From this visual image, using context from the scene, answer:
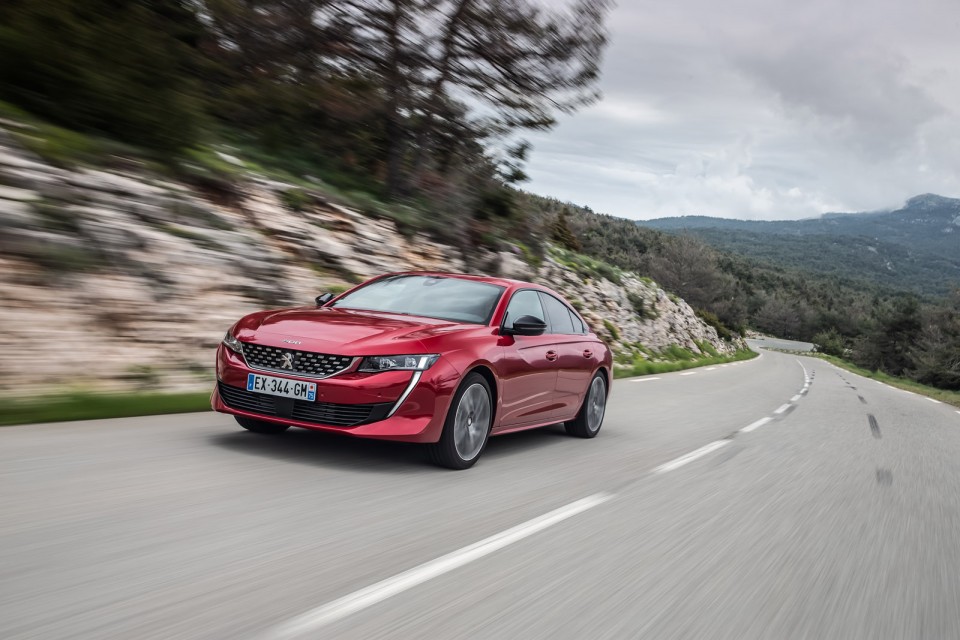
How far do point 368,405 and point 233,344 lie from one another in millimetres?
1122

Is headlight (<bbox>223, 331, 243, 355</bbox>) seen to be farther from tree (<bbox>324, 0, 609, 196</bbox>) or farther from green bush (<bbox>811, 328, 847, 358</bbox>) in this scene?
green bush (<bbox>811, 328, 847, 358</bbox>)

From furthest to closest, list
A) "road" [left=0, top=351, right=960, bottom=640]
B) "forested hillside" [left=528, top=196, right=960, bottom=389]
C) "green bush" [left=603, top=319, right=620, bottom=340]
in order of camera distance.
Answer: "forested hillside" [left=528, top=196, right=960, bottom=389], "green bush" [left=603, top=319, right=620, bottom=340], "road" [left=0, top=351, right=960, bottom=640]

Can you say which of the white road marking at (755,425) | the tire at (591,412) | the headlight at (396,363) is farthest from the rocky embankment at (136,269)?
the white road marking at (755,425)

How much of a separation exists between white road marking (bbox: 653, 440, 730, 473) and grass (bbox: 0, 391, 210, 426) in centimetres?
397

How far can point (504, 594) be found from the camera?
3428mm

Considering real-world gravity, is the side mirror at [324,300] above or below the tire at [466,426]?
above

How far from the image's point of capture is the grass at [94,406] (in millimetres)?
5895

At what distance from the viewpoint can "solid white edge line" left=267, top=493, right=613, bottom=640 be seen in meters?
2.89

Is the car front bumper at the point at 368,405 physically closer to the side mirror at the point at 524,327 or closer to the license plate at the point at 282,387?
the license plate at the point at 282,387

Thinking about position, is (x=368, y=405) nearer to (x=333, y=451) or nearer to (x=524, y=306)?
(x=333, y=451)

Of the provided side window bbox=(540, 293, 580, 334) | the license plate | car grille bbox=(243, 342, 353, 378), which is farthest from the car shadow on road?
side window bbox=(540, 293, 580, 334)

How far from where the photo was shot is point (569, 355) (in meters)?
7.63

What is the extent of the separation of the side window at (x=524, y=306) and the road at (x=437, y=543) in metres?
1.14

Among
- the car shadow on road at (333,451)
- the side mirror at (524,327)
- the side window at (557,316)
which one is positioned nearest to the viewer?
the car shadow on road at (333,451)
